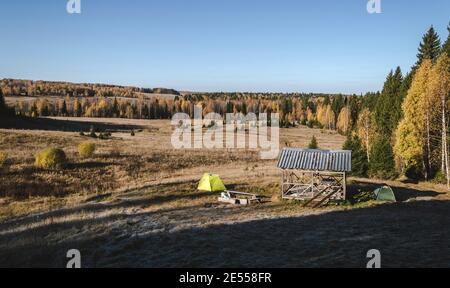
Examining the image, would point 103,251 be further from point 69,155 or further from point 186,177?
point 69,155

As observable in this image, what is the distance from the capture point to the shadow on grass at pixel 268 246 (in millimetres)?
13828

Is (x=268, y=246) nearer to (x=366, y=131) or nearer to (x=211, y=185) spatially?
(x=211, y=185)

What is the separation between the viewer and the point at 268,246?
15719 mm

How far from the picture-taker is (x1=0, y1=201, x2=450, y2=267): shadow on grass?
13.8 m

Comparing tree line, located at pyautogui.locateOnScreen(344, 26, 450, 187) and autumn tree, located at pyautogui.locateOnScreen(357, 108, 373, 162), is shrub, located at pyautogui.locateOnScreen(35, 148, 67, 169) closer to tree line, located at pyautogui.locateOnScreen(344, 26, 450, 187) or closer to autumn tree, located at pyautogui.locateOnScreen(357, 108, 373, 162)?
tree line, located at pyautogui.locateOnScreen(344, 26, 450, 187)

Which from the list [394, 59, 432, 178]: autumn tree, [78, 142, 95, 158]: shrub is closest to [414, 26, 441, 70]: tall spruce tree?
[394, 59, 432, 178]: autumn tree

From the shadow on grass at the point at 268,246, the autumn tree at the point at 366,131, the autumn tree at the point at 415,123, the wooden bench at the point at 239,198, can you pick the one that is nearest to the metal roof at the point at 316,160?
the wooden bench at the point at 239,198

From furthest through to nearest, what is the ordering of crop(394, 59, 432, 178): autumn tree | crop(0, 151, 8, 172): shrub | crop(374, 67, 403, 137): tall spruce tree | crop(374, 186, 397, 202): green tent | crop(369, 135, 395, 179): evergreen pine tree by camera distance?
crop(374, 67, 403, 137): tall spruce tree
crop(0, 151, 8, 172): shrub
crop(369, 135, 395, 179): evergreen pine tree
crop(394, 59, 432, 178): autumn tree
crop(374, 186, 397, 202): green tent

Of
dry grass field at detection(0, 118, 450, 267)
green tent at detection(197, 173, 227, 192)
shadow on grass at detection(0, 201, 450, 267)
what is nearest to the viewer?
shadow on grass at detection(0, 201, 450, 267)

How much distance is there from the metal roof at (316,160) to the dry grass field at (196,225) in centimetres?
246

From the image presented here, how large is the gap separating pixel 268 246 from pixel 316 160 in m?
10.6

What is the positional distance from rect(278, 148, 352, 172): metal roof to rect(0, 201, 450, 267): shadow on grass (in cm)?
453

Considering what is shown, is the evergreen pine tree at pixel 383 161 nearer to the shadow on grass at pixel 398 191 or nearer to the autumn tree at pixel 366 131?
the shadow on grass at pixel 398 191

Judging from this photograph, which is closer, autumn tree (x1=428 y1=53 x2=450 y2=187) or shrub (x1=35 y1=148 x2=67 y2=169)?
autumn tree (x1=428 y1=53 x2=450 y2=187)
